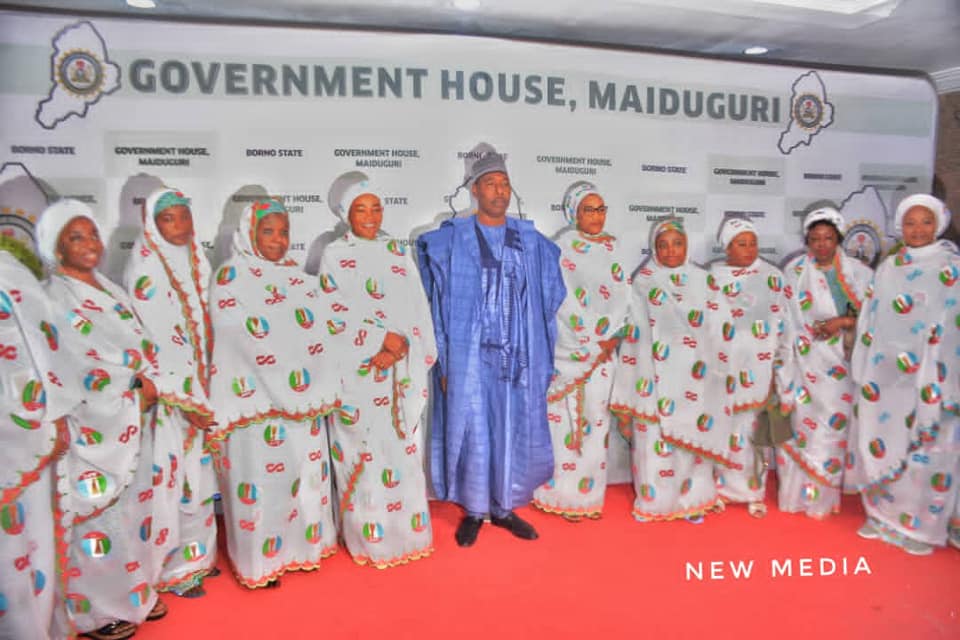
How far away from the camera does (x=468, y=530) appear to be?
263 cm

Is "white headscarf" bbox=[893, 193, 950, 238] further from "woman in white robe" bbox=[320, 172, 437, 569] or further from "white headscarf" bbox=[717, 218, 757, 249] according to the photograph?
"woman in white robe" bbox=[320, 172, 437, 569]

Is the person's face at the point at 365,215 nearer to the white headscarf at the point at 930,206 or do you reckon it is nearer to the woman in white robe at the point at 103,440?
the woman in white robe at the point at 103,440

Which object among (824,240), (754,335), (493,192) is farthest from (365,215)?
(824,240)

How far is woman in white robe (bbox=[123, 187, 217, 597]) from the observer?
6.93 ft

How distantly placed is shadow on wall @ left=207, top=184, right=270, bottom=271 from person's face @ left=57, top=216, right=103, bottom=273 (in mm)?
579

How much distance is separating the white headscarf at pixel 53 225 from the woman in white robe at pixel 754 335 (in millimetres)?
2602

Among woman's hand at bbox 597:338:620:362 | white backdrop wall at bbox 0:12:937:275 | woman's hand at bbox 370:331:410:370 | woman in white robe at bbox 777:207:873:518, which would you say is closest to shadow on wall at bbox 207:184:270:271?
white backdrop wall at bbox 0:12:937:275

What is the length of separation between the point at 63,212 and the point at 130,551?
1.11m

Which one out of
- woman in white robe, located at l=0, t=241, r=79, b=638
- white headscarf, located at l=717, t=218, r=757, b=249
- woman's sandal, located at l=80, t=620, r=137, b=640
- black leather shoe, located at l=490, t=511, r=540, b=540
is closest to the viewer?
woman in white robe, located at l=0, t=241, r=79, b=638

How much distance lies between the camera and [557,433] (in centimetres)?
283

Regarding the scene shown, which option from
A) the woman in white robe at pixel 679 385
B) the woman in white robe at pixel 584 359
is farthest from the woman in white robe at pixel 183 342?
the woman in white robe at pixel 679 385

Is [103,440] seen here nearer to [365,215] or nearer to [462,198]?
[365,215]

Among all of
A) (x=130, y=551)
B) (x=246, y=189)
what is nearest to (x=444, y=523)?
(x=130, y=551)

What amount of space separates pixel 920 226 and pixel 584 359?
1549mm
